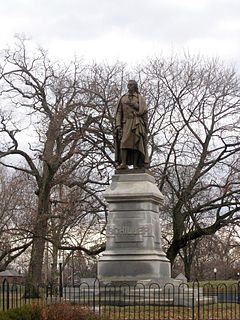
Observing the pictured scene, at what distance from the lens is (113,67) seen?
25.9 m

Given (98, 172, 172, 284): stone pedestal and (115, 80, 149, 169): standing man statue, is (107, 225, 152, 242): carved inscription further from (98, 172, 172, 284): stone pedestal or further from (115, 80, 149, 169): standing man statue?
Answer: (115, 80, 149, 169): standing man statue

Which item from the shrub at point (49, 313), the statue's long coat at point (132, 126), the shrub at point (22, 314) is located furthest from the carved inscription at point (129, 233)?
the shrub at point (22, 314)

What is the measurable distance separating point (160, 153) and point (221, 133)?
8.94 feet

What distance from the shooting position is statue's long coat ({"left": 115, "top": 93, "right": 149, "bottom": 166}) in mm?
16703

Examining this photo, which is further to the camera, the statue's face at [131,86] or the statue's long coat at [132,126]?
the statue's face at [131,86]

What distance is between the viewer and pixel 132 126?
54.9 feet

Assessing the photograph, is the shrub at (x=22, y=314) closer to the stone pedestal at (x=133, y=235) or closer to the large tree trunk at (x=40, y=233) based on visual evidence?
the stone pedestal at (x=133, y=235)

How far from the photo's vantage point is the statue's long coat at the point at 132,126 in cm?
1670

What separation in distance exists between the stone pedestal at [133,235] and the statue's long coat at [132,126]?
697 millimetres

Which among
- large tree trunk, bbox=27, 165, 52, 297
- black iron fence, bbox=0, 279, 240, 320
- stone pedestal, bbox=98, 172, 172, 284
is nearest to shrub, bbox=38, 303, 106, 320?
black iron fence, bbox=0, 279, 240, 320

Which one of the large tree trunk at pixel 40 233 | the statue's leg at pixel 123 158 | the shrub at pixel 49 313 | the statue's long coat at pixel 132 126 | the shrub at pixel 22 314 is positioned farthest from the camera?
the large tree trunk at pixel 40 233

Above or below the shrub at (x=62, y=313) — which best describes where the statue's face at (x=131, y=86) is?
above

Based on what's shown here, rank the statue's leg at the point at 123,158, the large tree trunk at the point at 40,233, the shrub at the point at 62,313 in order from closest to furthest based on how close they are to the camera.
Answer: the shrub at the point at 62,313
the statue's leg at the point at 123,158
the large tree trunk at the point at 40,233

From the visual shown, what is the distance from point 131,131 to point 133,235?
2.92 m
